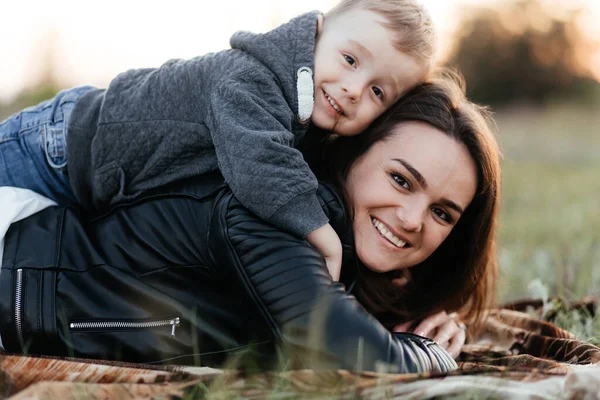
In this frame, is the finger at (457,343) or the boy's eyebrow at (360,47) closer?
the boy's eyebrow at (360,47)

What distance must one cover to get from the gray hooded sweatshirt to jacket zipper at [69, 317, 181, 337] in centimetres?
47

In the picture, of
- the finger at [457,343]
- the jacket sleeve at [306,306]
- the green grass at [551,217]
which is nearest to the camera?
the jacket sleeve at [306,306]

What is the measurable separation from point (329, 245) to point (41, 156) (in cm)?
123

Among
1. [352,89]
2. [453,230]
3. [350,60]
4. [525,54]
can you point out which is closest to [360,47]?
[350,60]

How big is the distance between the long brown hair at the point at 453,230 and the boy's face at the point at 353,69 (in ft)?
0.38

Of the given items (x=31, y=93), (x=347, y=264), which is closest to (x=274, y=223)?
(x=347, y=264)

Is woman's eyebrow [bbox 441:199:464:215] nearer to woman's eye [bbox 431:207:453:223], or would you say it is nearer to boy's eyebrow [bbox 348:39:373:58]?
woman's eye [bbox 431:207:453:223]

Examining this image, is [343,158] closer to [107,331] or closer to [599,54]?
[107,331]

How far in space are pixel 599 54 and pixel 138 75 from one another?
2357 centimetres

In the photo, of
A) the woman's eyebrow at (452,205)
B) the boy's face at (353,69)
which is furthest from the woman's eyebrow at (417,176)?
the boy's face at (353,69)

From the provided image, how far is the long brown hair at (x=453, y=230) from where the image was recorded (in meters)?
2.65

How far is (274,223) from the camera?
7.29 feet

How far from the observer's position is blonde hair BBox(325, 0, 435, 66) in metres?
2.60

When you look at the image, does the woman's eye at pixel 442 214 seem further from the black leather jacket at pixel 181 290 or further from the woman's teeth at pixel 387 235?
the black leather jacket at pixel 181 290
